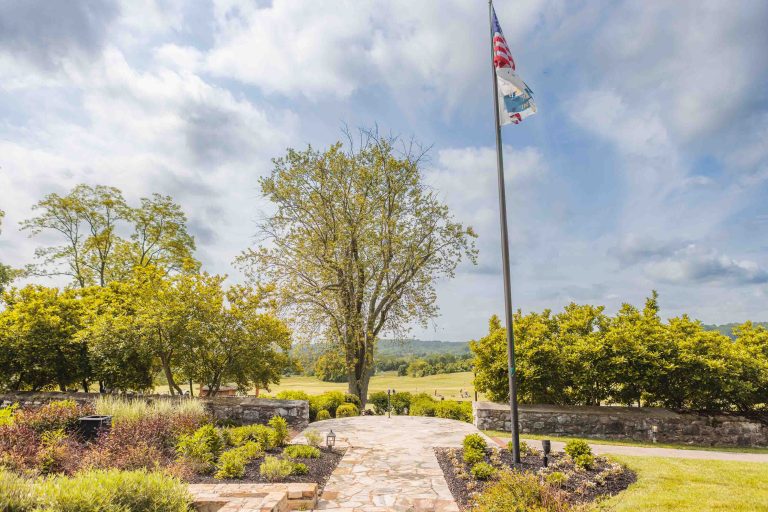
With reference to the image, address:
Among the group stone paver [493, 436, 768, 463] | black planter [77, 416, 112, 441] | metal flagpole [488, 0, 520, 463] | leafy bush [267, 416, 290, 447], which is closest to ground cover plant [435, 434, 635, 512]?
metal flagpole [488, 0, 520, 463]

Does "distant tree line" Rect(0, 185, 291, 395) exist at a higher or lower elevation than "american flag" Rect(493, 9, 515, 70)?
lower

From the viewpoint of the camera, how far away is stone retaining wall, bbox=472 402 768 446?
11727mm

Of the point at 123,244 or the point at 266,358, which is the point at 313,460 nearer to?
the point at 266,358

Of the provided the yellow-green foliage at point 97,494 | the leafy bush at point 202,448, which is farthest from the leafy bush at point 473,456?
the yellow-green foliage at point 97,494

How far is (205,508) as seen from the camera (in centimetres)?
516

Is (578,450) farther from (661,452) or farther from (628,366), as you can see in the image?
(628,366)

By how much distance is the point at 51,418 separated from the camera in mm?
8375

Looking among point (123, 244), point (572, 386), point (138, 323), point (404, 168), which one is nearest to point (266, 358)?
point (138, 323)

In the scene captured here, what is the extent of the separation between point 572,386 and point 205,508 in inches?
422

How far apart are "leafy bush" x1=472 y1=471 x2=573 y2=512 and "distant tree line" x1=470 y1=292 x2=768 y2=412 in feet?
23.2

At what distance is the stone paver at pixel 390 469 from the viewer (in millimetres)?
6051

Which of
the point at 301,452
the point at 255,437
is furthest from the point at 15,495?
the point at 255,437

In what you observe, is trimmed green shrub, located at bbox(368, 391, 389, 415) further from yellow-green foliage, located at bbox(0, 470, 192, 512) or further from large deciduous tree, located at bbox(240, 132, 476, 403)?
yellow-green foliage, located at bbox(0, 470, 192, 512)

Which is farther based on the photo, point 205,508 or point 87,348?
point 87,348
